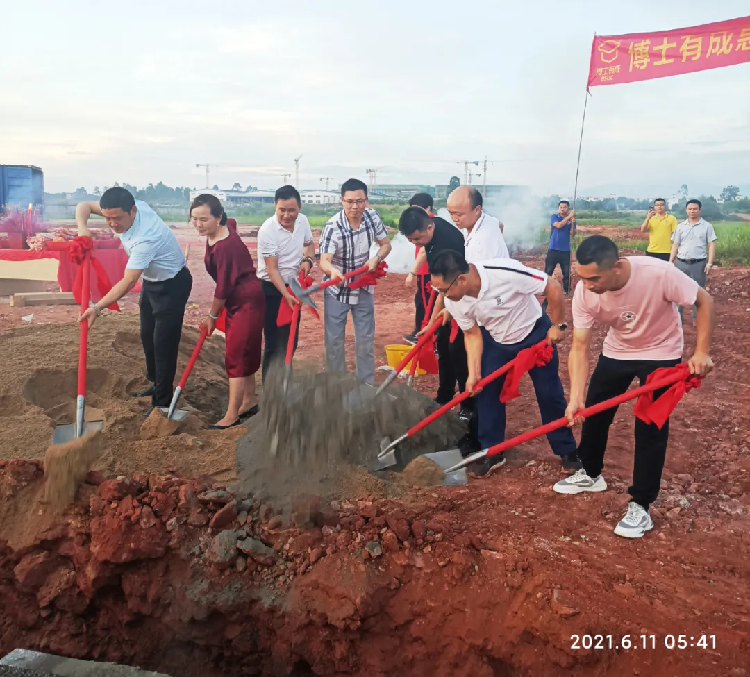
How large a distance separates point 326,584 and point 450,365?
224 cm

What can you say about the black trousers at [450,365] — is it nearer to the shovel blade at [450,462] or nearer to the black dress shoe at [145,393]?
the shovel blade at [450,462]

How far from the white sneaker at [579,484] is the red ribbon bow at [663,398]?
0.66m

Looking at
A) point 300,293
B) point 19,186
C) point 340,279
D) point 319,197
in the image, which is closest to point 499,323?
point 340,279

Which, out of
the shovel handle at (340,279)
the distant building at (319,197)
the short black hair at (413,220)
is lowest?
the shovel handle at (340,279)

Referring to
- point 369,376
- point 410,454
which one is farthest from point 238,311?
point 410,454

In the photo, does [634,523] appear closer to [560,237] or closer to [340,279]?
[340,279]

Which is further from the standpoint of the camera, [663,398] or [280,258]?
[280,258]

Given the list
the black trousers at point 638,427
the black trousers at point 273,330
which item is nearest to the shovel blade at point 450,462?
the black trousers at point 638,427

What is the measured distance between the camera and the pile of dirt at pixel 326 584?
235 centimetres

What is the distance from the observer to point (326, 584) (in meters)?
2.48

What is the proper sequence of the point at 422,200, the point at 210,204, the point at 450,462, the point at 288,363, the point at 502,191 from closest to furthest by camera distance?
the point at 450,462, the point at 210,204, the point at 288,363, the point at 422,200, the point at 502,191

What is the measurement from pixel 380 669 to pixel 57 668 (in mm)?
1244

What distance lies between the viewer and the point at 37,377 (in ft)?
14.6

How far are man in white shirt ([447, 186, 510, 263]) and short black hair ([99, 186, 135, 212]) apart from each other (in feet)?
6.95
